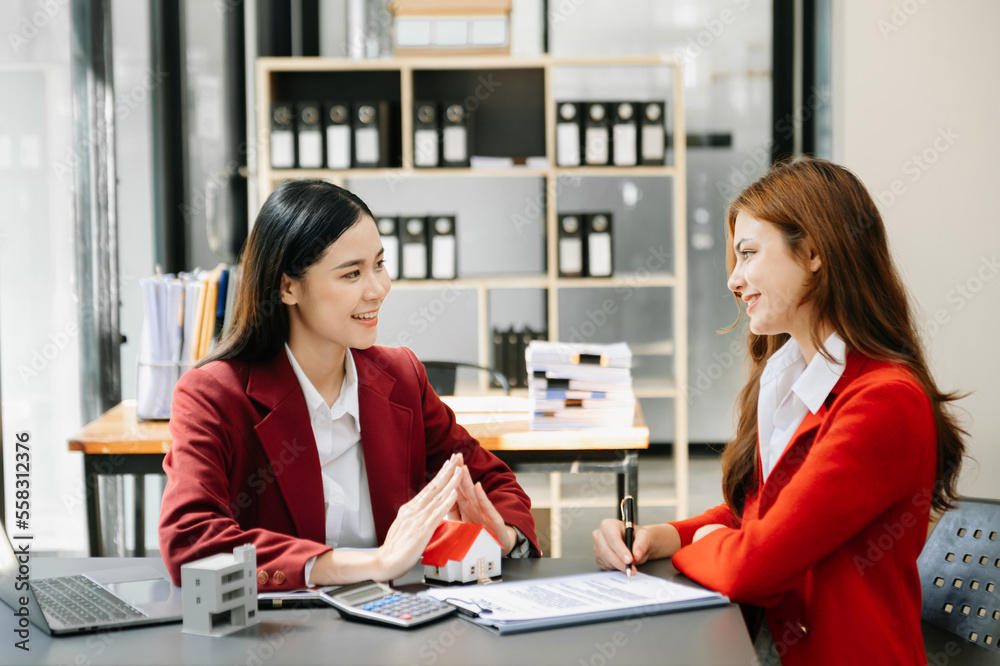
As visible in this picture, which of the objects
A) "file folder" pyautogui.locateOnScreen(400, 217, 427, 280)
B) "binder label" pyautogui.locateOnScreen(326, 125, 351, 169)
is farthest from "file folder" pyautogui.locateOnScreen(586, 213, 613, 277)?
"binder label" pyautogui.locateOnScreen(326, 125, 351, 169)

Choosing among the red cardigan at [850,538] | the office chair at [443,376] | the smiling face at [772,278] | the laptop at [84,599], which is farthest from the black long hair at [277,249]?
the office chair at [443,376]

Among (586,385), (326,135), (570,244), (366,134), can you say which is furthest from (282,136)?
(586,385)

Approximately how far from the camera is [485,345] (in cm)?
405

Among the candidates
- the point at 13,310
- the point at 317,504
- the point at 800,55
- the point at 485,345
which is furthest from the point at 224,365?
the point at 800,55

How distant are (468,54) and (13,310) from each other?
209 cm

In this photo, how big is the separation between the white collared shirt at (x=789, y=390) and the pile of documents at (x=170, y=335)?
1.70m

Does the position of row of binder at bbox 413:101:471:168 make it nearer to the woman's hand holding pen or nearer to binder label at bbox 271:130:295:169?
binder label at bbox 271:130:295:169

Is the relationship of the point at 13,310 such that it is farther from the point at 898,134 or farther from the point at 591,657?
the point at 898,134

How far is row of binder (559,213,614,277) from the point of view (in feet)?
13.1

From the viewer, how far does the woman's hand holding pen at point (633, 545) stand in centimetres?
145

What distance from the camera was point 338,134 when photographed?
3947 millimetres

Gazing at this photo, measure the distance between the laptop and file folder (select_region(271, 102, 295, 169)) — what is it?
109 inches

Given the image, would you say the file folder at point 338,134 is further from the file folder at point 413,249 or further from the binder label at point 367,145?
the file folder at point 413,249

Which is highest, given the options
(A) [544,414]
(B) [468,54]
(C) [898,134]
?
(B) [468,54]
